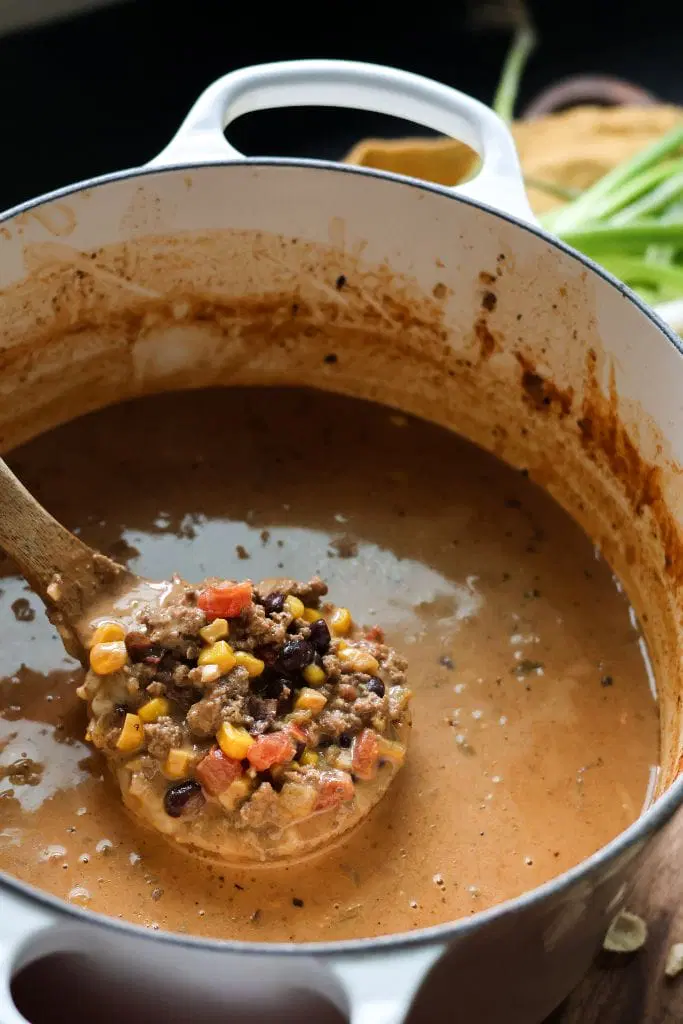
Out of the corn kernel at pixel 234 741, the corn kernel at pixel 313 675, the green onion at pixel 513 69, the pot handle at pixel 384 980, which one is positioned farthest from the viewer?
the green onion at pixel 513 69

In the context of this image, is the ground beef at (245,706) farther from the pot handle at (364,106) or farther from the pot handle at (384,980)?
the pot handle at (364,106)

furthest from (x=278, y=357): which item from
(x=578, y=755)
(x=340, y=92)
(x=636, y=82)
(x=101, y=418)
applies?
(x=636, y=82)

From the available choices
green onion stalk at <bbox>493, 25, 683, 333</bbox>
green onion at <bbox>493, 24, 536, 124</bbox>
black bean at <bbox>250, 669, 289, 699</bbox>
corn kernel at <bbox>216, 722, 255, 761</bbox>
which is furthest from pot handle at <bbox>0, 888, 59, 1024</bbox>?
green onion at <bbox>493, 24, 536, 124</bbox>

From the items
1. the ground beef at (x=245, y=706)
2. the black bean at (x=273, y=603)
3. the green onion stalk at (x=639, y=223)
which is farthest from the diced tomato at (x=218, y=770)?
the green onion stalk at (x=639, y=223)

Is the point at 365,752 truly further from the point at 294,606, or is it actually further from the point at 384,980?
the point at 384,980

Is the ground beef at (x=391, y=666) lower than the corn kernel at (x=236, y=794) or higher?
higher

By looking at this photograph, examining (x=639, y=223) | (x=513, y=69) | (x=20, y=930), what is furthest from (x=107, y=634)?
(x=513, y=69)
